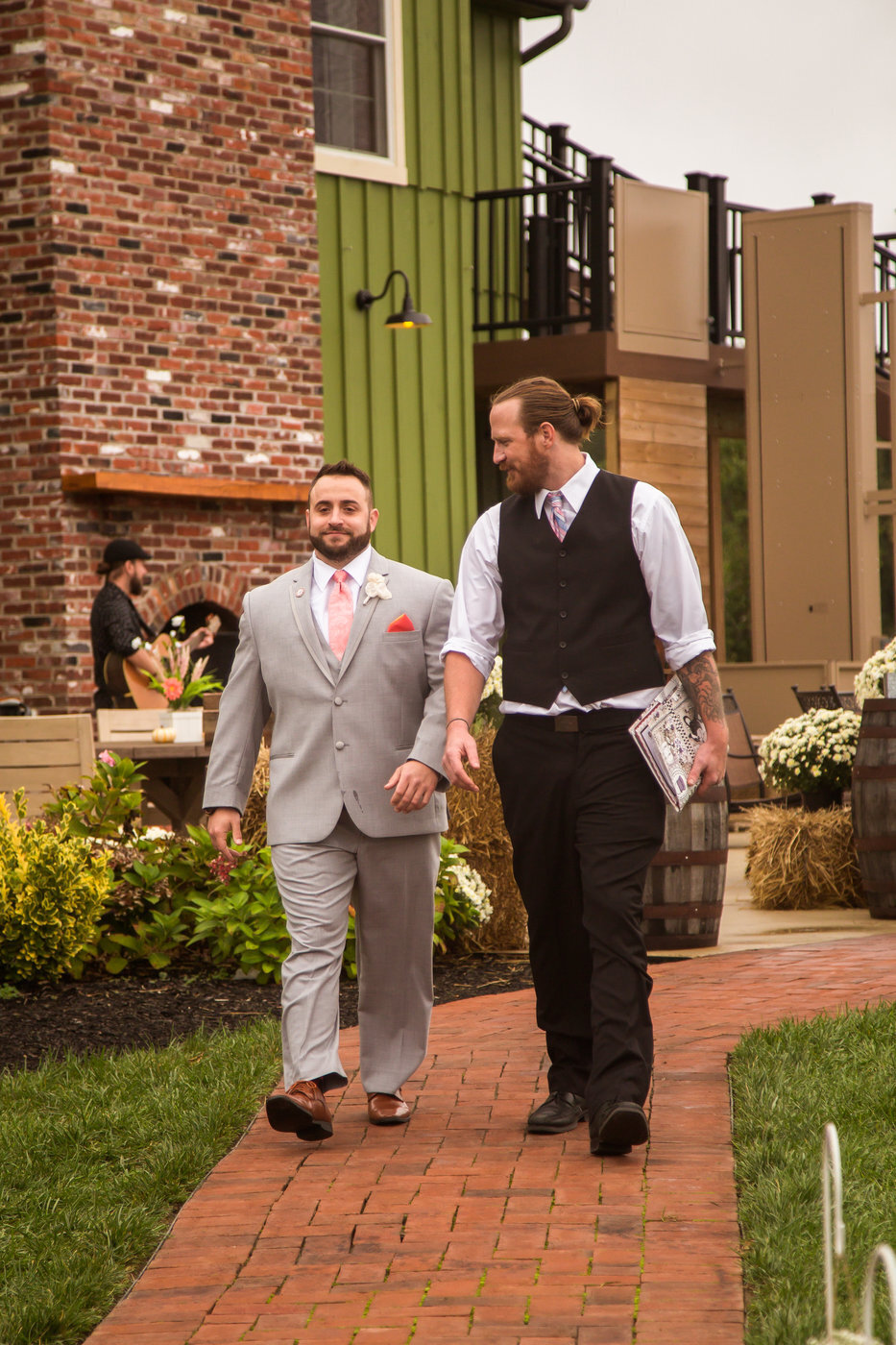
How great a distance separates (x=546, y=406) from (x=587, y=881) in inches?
45.2

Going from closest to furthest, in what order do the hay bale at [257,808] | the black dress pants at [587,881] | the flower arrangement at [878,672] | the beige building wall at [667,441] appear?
1. the black dress pants at [587,881]
2. the hay bale at [257,808]
3. the flower arrangement at [878,672]
4. the beige building wall at [667,441]

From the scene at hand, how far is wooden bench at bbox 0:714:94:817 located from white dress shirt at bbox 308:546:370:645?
330 cm

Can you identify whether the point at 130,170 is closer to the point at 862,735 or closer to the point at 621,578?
the point at 862,735

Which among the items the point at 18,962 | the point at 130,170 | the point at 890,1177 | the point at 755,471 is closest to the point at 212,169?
the point at 130,170

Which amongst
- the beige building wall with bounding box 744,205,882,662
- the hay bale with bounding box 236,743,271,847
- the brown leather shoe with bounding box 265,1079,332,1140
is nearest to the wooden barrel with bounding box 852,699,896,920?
the hay bale with bounding box 236,743,271,847

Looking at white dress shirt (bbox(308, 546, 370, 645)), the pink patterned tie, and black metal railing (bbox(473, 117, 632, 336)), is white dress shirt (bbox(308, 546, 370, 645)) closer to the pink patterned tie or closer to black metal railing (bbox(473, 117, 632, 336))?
the pink patterned tie

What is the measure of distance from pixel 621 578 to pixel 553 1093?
1.29 metres

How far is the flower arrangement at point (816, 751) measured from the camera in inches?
362

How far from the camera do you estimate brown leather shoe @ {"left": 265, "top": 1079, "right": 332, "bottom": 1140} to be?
397 centimetres

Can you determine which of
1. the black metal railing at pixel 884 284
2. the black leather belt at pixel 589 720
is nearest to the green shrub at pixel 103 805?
the black leather belt at pixel 589 720

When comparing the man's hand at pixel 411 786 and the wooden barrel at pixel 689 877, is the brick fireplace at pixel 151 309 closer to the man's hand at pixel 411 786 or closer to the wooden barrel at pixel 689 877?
the wooden barrel at pixel 689 877

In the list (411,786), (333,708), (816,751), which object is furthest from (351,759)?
(816,751)

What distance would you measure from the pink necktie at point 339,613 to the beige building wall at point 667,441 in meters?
10.2

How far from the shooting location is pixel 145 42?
1097 cm
